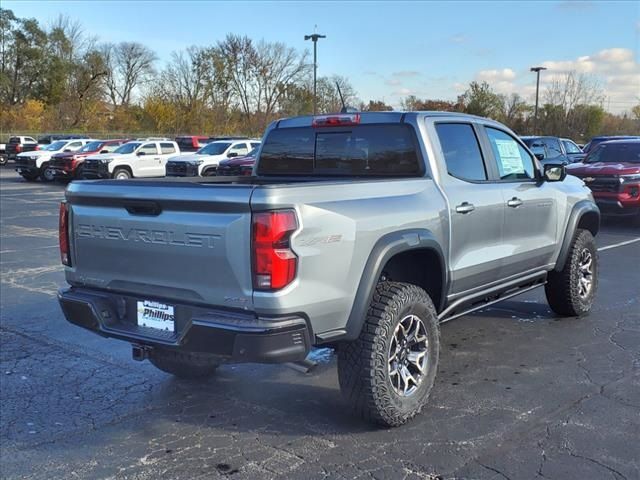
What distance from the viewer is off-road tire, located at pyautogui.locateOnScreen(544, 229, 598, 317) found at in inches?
241

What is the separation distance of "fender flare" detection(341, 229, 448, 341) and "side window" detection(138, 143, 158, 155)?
23.5 m

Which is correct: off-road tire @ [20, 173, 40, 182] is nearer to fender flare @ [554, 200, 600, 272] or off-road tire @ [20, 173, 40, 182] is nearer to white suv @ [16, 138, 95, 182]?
white suv @ [16, 138, 95, 182]

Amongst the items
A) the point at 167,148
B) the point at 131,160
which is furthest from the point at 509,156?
the point at 167,148

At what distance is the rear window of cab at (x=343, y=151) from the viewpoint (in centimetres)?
459

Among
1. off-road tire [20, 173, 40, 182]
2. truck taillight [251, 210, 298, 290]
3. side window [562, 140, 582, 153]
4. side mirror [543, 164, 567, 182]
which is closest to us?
truck taillight [251, 210, 298, 290]

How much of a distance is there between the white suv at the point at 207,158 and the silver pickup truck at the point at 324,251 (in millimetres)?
18594

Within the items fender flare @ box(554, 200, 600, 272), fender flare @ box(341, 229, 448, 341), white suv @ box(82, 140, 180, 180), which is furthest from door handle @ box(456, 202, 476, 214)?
white suv @ box(82, 140, 180, 180)

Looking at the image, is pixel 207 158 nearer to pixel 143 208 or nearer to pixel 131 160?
pixel 131 160

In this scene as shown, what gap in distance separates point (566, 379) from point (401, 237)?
1856 millimetres

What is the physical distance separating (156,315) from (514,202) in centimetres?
296

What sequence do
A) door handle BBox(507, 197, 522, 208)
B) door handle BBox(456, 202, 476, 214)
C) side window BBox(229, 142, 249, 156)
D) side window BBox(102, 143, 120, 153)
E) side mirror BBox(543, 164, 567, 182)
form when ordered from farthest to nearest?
side window BBox(102, 143, 120, 153), side window BBox(229, 142, 249, 156), side mirror BBox(543, 164, 567, 182), door handle BBox(507, 197, 522, 208), door handle BBox(456, 202, 476, 214)

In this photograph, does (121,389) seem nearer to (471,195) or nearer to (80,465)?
(80,465)

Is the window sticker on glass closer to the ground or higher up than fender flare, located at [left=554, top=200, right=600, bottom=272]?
higher up

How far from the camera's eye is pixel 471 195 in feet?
15.3
